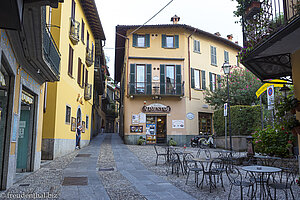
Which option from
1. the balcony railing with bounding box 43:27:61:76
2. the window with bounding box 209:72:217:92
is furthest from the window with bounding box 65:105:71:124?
the window with bounding box 209:72:217:92

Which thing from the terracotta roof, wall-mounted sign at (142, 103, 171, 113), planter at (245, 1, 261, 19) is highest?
the terracotta roof

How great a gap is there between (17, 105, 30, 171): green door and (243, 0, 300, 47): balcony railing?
712cm

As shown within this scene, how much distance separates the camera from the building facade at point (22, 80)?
492 centimetres

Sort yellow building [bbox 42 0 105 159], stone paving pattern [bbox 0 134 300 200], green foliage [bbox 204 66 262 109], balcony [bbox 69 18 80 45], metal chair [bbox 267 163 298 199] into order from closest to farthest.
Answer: metal chair [bbox 267 163 298 199] < stone paving pattern [bbox 0 134 300 200] < yellow building [bbox 42 0 105 159] < balcony [bbox 69 18 80 45] < green foliage [bbox 204 66 262 109]

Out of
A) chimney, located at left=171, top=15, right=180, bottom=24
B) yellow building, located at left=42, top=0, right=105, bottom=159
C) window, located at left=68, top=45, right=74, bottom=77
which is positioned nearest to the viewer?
yellow building, located at left=42, top=0, right=105, bottom=159

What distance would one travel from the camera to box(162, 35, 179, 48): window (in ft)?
66.8

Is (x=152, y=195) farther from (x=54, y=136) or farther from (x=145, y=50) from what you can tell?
(x=145, y=50)

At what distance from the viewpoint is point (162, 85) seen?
19562 millimetres

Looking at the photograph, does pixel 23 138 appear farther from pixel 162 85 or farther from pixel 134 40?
pixel 134 40

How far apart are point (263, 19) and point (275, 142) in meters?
4.56

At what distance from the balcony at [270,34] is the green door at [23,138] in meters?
6.94

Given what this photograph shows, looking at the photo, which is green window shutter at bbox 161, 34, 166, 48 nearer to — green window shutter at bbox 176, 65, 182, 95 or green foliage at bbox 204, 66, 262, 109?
green window shutter at bbox 176, 65, 182, 95

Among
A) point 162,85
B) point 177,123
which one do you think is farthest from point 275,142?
point 162,85

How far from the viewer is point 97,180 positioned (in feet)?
22.8
